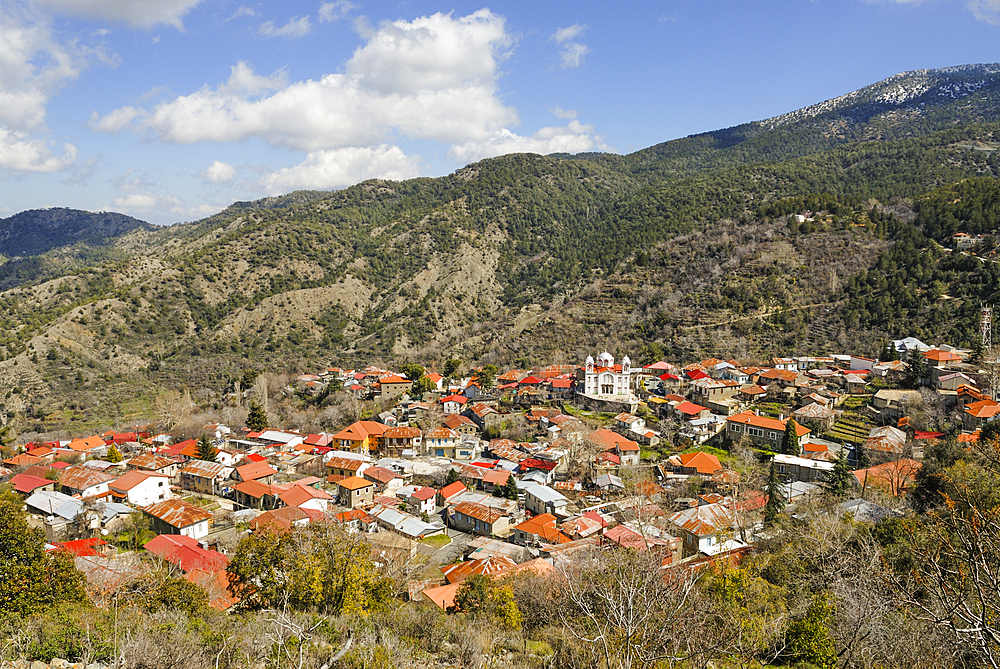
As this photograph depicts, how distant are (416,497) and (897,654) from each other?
22.8 meters

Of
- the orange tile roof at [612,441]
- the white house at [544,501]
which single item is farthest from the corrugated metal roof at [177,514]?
the orange tile roof at [612,441]

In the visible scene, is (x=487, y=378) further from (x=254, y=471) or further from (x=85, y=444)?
(x=85, y=444)

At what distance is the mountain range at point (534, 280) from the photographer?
176 ft

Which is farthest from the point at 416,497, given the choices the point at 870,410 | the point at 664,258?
the point at 664,258

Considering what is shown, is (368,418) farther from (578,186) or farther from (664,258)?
(578,186)

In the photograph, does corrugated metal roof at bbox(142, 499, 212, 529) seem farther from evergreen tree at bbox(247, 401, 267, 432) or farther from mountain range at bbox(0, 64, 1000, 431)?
mountain range at bbox(0, 64, 1000, 431)

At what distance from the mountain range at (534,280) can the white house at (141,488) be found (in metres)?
25.7

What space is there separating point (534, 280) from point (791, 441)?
6360 cm

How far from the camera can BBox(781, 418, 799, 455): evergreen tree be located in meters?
31.0

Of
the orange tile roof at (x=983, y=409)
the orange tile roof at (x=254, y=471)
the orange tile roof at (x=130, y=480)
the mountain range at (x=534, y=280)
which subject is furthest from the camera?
the mountain range at (x=534, y=280)

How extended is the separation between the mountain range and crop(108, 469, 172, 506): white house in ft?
84.3

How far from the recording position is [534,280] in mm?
92062

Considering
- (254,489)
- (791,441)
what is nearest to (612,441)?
(791,441)

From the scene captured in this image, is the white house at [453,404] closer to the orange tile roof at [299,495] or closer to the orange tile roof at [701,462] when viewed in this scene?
the orange tile roof at [299,495]
